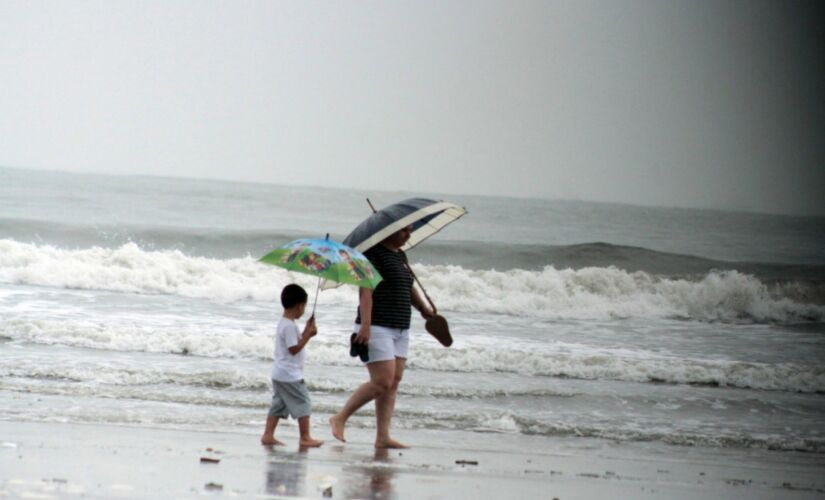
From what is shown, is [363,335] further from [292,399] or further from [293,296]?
[292,399]

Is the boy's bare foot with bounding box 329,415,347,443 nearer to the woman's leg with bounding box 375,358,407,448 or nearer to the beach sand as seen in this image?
the beach sand

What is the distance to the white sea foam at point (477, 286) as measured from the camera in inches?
728

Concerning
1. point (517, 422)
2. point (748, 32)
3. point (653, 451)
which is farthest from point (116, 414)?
point (748, 32)

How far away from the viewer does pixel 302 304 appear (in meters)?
6.95

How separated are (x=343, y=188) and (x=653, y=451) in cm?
2852

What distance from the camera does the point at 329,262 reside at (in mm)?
6746

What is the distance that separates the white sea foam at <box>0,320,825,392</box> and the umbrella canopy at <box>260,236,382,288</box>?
16.3 ft

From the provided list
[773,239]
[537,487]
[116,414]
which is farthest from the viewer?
[773,239]

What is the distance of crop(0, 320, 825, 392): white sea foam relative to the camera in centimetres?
1190

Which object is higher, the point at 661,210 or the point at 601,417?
the point at 661,210

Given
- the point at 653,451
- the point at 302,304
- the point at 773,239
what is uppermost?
the point at 773,239

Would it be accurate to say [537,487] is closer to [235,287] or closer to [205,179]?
[235,287]

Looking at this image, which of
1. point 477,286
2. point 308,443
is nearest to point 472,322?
A: point 477,286

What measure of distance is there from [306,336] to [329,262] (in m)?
0.48
